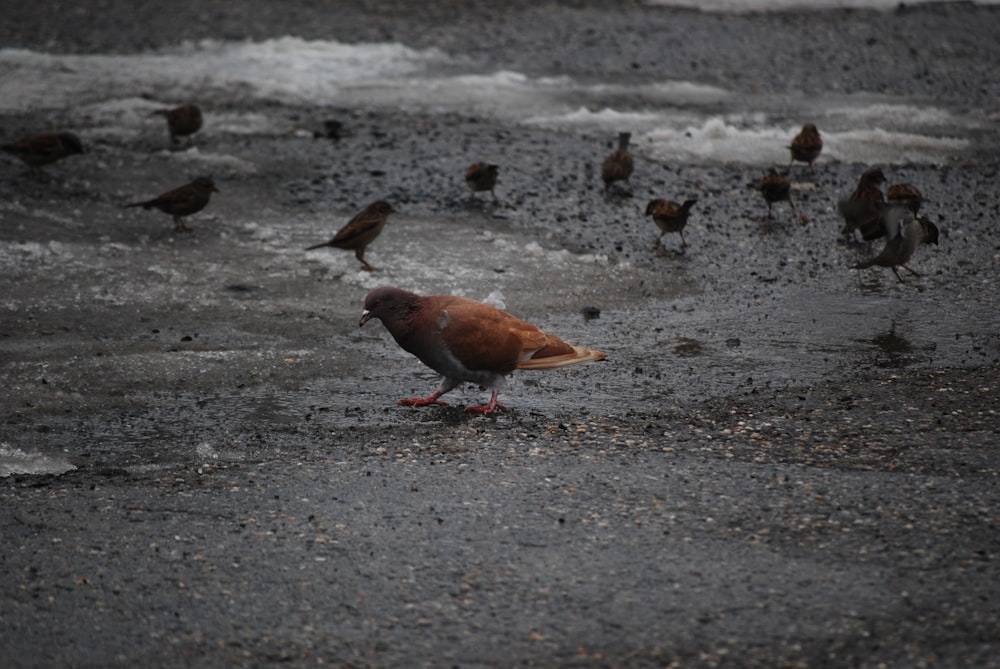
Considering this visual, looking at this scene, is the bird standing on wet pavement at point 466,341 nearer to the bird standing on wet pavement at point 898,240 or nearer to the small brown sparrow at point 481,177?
the bird standing on wet pavement at point 898,240

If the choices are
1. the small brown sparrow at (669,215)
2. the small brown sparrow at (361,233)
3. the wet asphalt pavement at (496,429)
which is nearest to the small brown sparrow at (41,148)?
the wet asphalt pavement at (496,429)

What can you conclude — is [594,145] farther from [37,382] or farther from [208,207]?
[37,382]

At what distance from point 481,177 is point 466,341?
13.0ft

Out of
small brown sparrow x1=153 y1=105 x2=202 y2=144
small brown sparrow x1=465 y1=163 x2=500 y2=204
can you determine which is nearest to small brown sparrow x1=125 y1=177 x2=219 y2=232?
small brown sparrow x1=153 y1=105 x2=202 y2=144

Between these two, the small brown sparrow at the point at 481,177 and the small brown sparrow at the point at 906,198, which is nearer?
the small brown sparrow at the point at 906,198

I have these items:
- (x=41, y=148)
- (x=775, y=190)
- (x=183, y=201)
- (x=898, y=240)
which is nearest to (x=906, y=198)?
(x=775, y=190)

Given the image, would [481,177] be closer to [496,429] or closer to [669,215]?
[669,215]

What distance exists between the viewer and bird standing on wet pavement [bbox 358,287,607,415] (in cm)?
612

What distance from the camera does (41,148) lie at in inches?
396

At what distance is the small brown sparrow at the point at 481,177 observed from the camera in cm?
976

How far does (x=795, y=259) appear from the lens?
29.0 ft

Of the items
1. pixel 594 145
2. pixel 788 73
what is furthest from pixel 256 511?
pixel 788 73

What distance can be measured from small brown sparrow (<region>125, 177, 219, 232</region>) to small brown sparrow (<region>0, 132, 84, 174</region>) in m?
1.24

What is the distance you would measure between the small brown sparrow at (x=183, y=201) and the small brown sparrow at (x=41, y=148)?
1.24 metres
